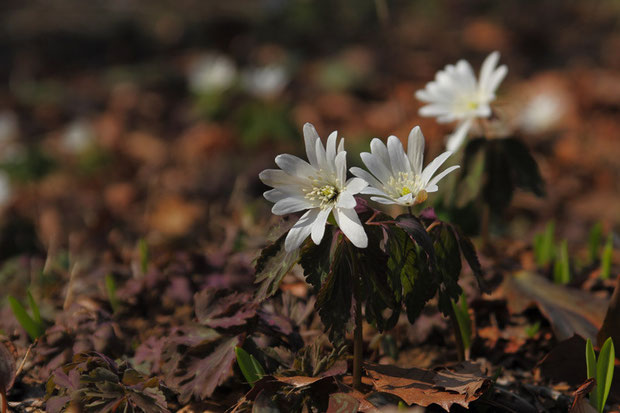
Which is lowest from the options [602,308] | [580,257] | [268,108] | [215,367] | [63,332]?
[580,257]

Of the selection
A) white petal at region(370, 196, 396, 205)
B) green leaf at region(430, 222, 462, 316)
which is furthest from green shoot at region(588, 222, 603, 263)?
white petal at region(370, 196, 396, 205)

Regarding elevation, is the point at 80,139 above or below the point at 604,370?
above

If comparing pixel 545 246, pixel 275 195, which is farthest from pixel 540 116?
pixel 275 195

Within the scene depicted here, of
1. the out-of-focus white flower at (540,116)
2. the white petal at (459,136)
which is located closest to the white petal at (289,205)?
the white petal at (459,136)

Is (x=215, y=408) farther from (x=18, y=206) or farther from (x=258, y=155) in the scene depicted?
(x=18, y=206)

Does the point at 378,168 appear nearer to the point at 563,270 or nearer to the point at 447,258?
the point at 447,258

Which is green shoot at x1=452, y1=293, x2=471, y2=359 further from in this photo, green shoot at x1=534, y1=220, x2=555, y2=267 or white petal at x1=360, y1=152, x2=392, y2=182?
green shoot at x1=534, y1=220, x2=555, y2=267

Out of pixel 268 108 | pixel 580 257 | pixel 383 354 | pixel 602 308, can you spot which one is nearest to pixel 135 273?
pixel 383 354
